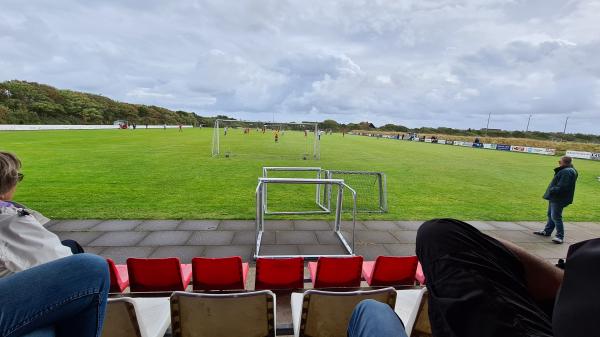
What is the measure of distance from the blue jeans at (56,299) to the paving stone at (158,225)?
237 inches

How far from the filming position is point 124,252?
5.51 metres

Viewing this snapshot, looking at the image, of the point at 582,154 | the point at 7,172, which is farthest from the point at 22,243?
the point at 582,154

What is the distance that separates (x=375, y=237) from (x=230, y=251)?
10.4 feet

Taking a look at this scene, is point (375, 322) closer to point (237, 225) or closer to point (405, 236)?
point (405, 236)

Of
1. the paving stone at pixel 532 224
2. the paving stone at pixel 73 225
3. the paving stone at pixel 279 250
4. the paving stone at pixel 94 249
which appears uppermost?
the paving stone at pixel 532 224

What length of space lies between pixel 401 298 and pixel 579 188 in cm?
1663

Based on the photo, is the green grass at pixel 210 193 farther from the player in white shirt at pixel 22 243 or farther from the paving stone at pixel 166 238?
the player in white shirt at pixel 22 243

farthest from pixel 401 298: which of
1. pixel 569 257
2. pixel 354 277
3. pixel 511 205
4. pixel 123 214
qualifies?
pixel 511 205

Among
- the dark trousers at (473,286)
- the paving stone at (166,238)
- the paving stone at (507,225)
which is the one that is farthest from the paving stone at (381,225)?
the dark trousers at (473,286)

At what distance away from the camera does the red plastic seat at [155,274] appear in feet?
11.0

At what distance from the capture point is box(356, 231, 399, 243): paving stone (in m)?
6.48

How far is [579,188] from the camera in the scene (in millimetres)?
14352

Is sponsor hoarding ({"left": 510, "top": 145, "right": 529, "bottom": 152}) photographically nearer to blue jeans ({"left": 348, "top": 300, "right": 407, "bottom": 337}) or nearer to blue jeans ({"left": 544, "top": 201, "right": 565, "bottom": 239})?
blue jeans ({"left": 544, "top": 201, "right": 565, "bottom": 239})

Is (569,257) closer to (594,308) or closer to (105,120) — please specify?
(594,308)
